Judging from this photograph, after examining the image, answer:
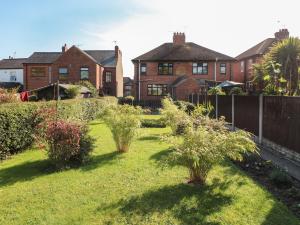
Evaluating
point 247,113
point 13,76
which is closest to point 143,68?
point 13,76

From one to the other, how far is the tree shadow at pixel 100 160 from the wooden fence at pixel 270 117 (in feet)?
17.2

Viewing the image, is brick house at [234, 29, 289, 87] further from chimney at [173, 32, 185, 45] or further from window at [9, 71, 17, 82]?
window at [9, 71, 17, 82]

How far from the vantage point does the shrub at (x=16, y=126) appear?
37.4ft

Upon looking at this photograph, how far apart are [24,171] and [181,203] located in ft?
16.3

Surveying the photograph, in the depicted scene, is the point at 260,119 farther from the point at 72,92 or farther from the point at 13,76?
the point at 13,76

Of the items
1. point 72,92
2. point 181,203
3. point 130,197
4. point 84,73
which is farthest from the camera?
point 84,73

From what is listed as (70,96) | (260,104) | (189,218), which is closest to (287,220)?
(189,218)

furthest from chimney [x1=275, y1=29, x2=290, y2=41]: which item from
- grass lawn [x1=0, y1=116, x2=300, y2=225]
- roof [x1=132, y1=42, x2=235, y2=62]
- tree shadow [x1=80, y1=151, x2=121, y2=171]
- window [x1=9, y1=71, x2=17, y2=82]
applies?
window [x1=9, y1=71, x2=17, y2=82]

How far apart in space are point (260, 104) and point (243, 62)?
119 ft

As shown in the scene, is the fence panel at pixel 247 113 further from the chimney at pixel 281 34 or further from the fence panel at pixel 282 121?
the chimney at pixel 281 34

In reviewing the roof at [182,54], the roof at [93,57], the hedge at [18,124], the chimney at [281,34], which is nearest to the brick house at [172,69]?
the roof at [182,54]

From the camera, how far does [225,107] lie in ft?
62.5

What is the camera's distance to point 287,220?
5.89 m

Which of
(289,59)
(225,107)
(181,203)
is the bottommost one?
(181,203)
